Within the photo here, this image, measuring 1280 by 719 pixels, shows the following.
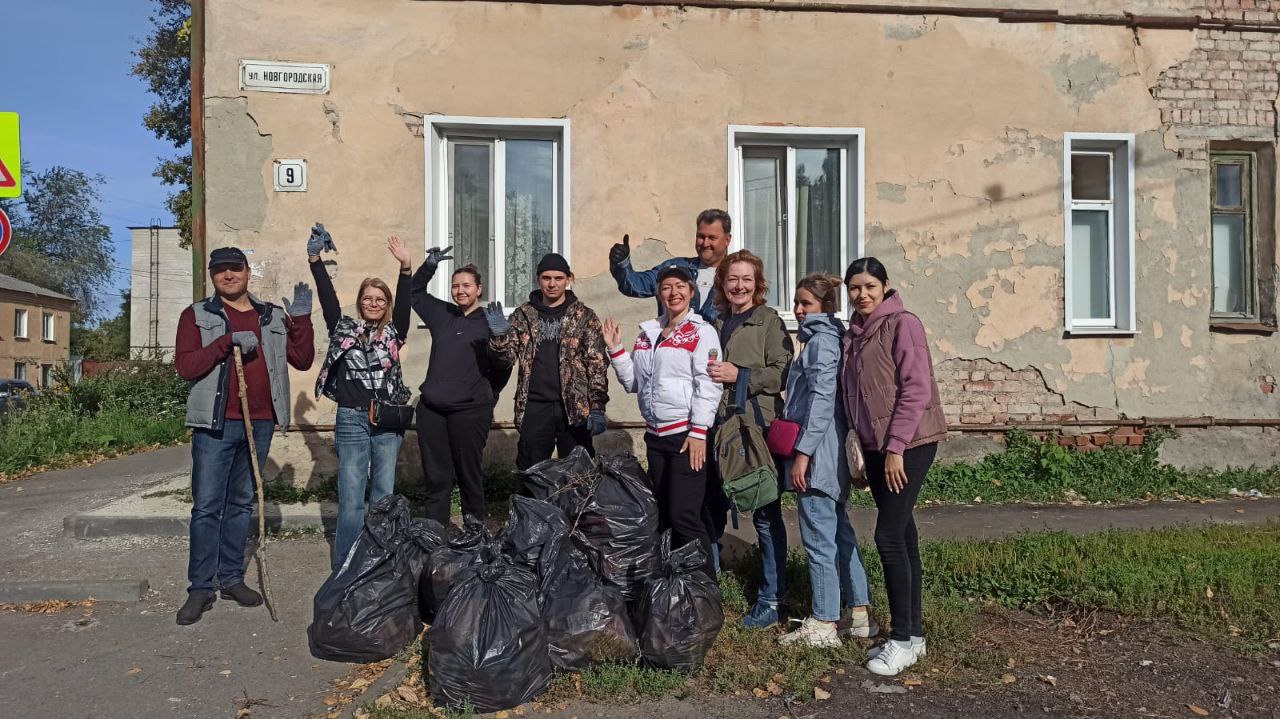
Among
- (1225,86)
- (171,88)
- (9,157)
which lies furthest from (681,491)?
(171,88)

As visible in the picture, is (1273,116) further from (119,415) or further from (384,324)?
(119,415)

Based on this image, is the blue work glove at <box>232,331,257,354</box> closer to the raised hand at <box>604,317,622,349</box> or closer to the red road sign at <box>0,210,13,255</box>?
the raised hand at <box>604,317,622,349</box>

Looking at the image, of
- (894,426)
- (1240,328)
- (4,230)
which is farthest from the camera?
(1240,328)

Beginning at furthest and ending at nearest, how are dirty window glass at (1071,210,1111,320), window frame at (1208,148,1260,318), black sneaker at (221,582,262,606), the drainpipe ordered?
window frame at (1208,148,1260,318) → dirty window glass at (1071,210,1111,320) → the drainpipe → black sneaker at (221,582,262,606)

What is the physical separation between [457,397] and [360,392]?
0.56 meters

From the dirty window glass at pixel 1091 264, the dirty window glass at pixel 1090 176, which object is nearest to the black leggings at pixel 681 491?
the dirty window glass at pixel 1091 264

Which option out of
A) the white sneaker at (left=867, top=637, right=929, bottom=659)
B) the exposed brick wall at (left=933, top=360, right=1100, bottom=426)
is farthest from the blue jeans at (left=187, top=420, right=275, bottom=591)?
the exposed brick wall at (left=933, top=360, right=1100, bottom=426)

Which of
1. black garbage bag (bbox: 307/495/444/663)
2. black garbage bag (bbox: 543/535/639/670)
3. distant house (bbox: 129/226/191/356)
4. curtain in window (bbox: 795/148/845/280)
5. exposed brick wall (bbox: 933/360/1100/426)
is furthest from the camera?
distant house (bbox: 129/226/191/356)

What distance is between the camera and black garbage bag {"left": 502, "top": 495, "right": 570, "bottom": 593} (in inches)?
150

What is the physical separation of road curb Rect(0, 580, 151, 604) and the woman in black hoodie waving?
185 centimetres

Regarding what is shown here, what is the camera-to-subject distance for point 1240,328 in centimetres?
810

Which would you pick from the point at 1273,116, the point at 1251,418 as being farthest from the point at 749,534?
the point at 1273,116

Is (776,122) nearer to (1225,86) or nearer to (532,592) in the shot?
(1225,86)

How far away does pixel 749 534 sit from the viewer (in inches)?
240
